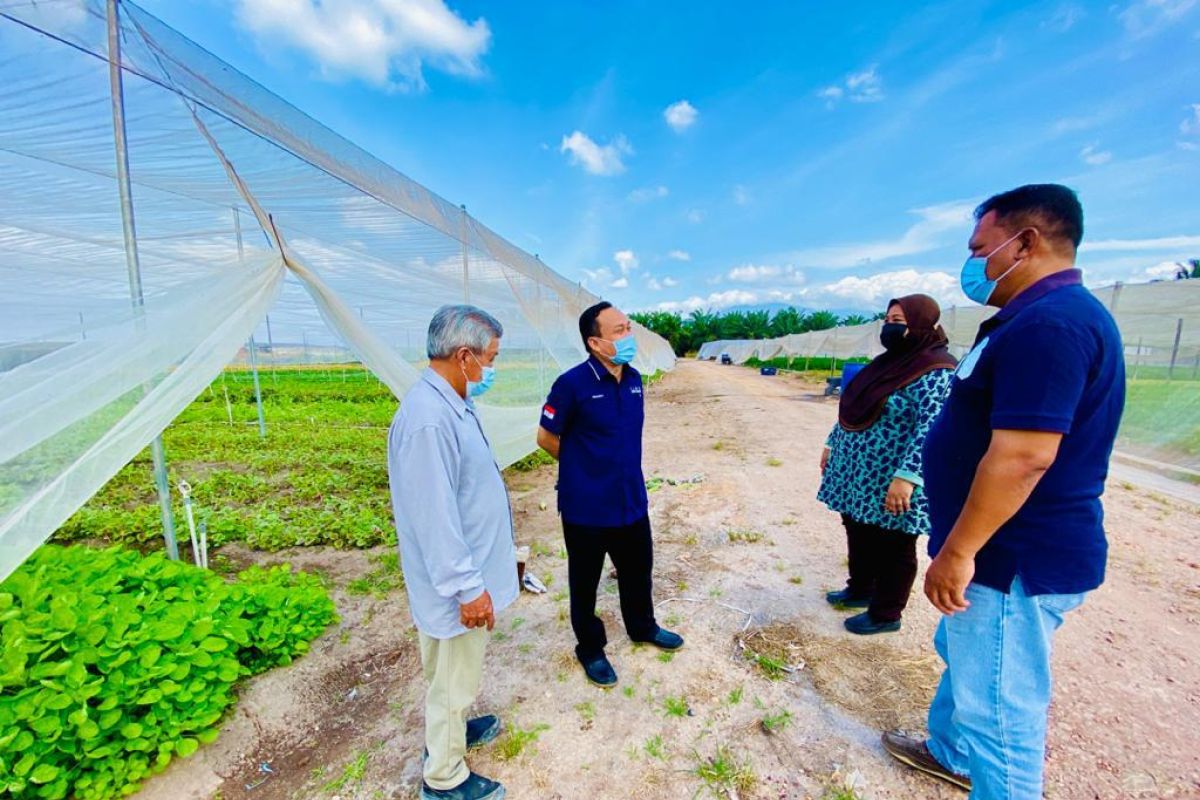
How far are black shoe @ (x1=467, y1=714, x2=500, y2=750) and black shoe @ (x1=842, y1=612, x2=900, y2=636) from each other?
1.96m

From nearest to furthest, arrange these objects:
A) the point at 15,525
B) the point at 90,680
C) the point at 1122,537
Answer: the point at 15,525
the point at 90,680
the point at 1122,537

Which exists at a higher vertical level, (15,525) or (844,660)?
(15,525)

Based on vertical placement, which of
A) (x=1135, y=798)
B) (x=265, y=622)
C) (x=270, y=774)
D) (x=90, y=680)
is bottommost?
(x=270, y=774)

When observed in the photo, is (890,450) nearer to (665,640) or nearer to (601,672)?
(665,640)

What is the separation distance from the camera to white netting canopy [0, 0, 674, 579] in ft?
5.82

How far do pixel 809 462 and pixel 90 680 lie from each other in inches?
259

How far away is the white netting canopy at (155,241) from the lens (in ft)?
5.82

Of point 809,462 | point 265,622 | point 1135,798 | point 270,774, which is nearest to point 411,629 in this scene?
point 265,622

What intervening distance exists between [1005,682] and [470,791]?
5.68 feet

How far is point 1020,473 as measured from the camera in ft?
3.69

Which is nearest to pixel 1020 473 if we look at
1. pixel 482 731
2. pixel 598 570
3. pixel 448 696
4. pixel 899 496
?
pixel 899 496

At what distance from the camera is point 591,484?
2123 millimetres

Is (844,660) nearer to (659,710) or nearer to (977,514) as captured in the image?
(659,710)

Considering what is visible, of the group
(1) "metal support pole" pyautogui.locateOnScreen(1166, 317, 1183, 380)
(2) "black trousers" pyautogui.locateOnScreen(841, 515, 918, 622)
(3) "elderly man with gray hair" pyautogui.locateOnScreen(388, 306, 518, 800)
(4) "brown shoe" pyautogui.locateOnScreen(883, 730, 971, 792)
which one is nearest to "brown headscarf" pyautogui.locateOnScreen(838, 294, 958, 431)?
(2) "black trousers" pyautogui.locateOnScreen(841, 515, 918, 622)
